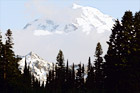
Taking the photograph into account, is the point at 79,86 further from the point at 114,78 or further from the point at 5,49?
the point at 114,78

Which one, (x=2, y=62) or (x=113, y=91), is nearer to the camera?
(x=113, y=91)

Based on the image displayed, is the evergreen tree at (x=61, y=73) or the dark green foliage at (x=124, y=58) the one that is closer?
the dark green foliage at (x=124, y=58)

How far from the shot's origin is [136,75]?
49156 mm

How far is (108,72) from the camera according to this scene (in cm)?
5319

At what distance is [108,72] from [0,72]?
62.9 ft

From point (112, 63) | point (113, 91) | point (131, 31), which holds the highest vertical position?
point (131, 31)

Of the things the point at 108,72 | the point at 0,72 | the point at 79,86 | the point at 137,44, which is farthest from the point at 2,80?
the point at 79,86

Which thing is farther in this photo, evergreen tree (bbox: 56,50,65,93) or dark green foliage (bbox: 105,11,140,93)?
evergreen tree (bbox: 56,50,65,93)

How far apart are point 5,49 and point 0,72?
3.54 meters

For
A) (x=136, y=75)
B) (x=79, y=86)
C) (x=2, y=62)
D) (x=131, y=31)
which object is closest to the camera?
(x=136, y=75)

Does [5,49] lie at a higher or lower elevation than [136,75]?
higher

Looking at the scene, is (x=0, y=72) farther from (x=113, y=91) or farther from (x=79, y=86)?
(x=79, y=86)

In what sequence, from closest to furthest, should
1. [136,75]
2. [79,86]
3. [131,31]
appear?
[136,75] < [131,31] < [79,86]

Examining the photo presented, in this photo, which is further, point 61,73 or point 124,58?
point 61,73
